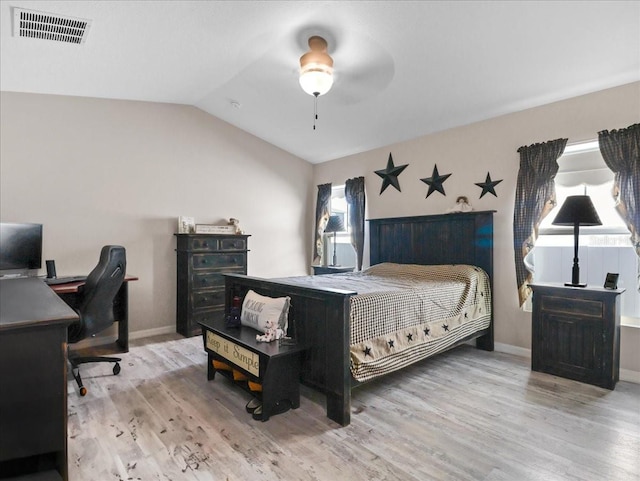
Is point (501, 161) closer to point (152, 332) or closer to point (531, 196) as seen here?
point (531, 196)

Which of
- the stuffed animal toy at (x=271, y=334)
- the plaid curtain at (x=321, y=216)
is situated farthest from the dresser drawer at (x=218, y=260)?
the stuffed animal toy at (x=271, y=334)

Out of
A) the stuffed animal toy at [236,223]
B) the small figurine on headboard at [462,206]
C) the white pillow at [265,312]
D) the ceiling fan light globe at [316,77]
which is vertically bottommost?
the white pillow at [265,312]

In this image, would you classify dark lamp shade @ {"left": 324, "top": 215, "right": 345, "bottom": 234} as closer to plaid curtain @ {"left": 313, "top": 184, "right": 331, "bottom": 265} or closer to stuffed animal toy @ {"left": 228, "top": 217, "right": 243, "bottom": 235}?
plaid curtain @ {"left": 313, "top": 184, "right": 331, "bottom": 265}

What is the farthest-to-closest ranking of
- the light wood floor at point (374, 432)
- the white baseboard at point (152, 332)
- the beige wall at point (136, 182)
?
1. the white baseboard at point (152, 332)
2. the beige wall at point (136, 182)
3. the light wood floor at point (374, 432)

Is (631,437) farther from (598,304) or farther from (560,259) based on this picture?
(560,259)

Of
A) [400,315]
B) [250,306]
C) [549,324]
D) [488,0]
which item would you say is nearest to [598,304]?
[549,324]

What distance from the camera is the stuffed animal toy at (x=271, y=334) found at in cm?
240

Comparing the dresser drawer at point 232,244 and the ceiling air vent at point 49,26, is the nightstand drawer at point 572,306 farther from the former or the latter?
the ceiling air vent at point 49,26

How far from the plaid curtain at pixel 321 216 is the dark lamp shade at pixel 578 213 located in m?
3.16

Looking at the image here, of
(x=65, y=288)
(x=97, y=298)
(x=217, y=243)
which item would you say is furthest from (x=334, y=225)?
(x=65, y=288)

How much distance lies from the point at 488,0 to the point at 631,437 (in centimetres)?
277

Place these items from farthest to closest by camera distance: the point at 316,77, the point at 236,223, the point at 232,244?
the point at 236,223
the point at 232,244
the point at 316,77

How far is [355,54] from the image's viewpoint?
9.86ft

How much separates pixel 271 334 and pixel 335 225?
2862 mm
